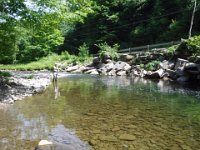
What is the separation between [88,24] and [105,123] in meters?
51.9

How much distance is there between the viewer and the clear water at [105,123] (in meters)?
7.47

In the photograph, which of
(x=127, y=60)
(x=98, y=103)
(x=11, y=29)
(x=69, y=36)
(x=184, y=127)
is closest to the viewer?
(x=184, y=127)

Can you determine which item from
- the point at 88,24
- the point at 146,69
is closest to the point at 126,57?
the point at 146,69

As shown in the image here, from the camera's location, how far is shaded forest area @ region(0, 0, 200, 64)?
15.3 m

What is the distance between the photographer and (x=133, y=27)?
50062 millimetres

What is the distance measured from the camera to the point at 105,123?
945cm

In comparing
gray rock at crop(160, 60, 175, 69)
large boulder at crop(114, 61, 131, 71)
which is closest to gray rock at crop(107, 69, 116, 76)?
large boulder at crop(114, 61, 131, 71)

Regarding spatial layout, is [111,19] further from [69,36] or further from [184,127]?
[184,127]

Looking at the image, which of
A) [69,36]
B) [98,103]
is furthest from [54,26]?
[69,36]

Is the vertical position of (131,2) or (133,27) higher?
(131,2)

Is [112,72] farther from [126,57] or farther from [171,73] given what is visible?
[171,73]

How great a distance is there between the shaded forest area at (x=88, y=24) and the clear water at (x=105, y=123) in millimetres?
4680

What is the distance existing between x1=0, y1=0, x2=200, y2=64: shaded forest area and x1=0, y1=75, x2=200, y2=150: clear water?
4.68 metres

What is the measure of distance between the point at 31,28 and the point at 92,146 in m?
10.6
